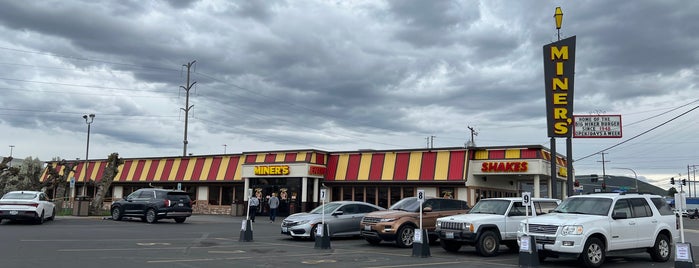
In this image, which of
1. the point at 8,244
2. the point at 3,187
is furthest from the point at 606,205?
the point at 3,187

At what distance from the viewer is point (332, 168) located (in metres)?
37.7

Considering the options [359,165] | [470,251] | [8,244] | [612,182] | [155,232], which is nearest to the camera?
[8,244]

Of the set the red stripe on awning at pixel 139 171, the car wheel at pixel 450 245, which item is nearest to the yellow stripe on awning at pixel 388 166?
the car wheel at pixel 450 245

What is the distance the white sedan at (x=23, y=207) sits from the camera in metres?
22.6

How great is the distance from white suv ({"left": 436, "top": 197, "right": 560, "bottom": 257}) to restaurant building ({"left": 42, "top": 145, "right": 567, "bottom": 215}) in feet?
52.1

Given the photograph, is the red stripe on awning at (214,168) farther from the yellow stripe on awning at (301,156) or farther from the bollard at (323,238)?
the bollard at (323,238)

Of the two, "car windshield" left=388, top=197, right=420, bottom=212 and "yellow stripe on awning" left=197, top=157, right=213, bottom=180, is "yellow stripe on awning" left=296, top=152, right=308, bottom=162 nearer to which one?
Result: "yellow stripe on awning" left=197, top=157, right=213, bottom=180

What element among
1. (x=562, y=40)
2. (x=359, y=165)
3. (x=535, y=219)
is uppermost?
(x=562, y=40)

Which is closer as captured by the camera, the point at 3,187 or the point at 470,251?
the point at 470,251

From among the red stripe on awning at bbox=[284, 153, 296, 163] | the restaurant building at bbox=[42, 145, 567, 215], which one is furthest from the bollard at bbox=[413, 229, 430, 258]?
the red stripe on awning at bbox=[284, 153, 296, 163]

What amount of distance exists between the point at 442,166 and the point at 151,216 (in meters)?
16.6

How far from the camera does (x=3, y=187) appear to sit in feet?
144

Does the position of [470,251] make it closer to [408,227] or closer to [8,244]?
[408,227]

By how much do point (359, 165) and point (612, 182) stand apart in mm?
104024
